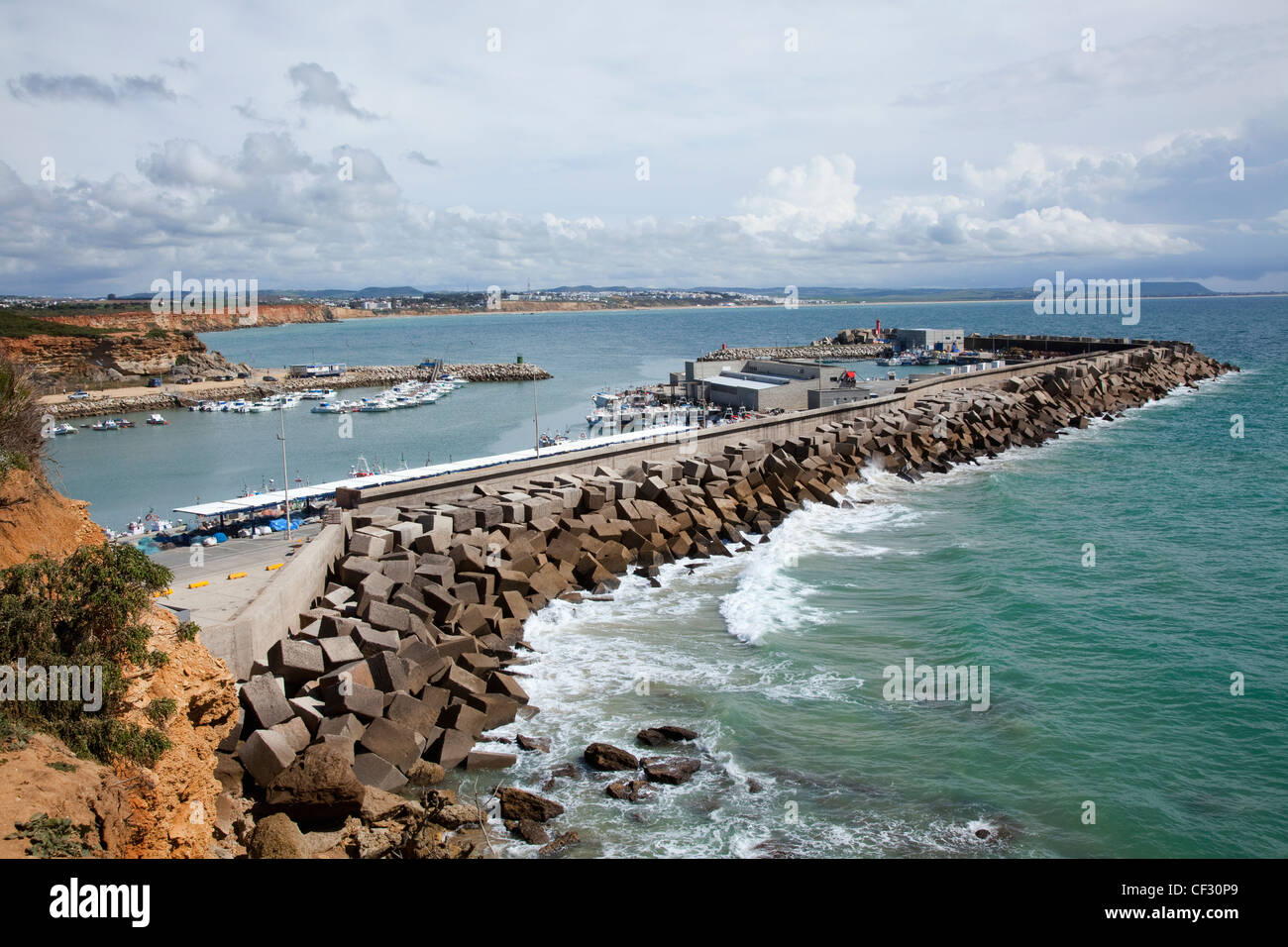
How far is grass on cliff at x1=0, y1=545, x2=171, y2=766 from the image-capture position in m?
6.69

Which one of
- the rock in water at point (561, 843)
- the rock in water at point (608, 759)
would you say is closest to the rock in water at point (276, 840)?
the rock in water at point (561, 843)

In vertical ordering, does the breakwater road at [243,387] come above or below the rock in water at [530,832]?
above

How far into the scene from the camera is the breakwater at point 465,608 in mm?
10297

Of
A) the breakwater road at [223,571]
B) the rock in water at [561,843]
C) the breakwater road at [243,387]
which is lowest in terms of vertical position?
the rock in water at [561,843]

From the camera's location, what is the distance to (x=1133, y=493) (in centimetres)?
2817

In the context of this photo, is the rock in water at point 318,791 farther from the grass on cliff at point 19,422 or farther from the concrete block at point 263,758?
the grass on cliff at point 19,422

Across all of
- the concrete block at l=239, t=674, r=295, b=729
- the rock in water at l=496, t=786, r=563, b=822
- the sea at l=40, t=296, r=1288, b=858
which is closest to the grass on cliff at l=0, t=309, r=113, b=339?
the sea at l=40, t=296, r=1288, b=858

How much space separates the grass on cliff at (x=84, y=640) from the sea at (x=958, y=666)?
430cm

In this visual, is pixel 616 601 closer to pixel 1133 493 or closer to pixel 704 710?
pixel 704 710

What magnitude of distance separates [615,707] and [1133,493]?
22092 millimetres

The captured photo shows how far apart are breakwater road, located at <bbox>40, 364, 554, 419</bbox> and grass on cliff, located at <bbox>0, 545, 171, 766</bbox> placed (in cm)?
6542

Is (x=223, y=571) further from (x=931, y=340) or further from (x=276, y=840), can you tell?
(x=931, y=340)

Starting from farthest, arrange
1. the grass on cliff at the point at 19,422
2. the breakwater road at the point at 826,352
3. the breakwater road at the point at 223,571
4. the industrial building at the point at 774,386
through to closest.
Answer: the breakwater road at the point at 826,352, the industrial building at the point at 774,386, the breakwater road at the point at 223,571, the grass on cliff at the point at 19,422
